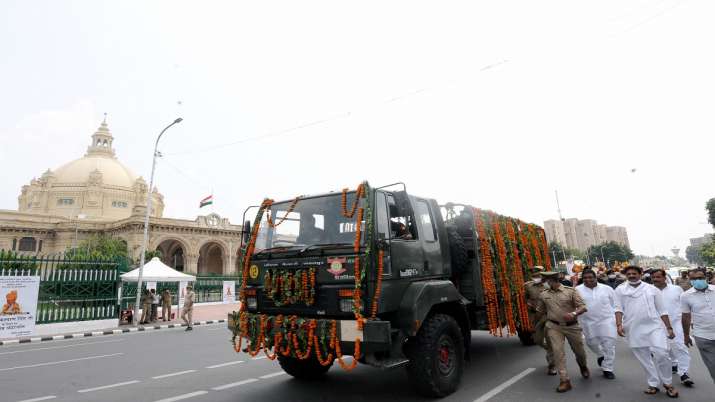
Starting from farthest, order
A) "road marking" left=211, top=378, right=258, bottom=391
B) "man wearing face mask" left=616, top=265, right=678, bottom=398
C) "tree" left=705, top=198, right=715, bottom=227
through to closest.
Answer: "tree" left=705, top=198, right=715, bottom=227 < "road marking" left=211, top=378, right=258, bottom=391 < "man wearing face mask" left=616, top=265, right=678, bottom=398

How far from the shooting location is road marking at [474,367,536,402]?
4.84m

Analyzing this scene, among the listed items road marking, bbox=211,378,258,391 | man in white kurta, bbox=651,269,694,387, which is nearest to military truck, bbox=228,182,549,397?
road marking, bbox=211,378,258,391

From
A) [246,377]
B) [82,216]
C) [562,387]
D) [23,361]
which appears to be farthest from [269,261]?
[82,216]

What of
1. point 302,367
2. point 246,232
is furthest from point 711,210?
point 246,232

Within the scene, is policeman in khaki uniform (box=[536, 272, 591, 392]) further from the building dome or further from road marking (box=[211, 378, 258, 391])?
the building dome

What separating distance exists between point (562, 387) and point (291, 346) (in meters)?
3.53

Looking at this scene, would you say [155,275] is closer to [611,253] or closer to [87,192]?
[87,192]

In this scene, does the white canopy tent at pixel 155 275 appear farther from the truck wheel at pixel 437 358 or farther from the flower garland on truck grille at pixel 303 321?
the truck wheel at pixel 437 358

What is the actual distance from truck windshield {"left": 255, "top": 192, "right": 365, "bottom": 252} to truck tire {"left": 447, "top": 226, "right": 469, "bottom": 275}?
2.17 m

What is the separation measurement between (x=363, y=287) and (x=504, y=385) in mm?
2693

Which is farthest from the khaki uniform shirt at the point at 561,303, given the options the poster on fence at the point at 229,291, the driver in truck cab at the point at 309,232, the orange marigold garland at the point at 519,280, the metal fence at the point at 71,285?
the poster on fence at the point at 229,291

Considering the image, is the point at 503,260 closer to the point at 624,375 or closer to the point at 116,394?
the point at 624,375

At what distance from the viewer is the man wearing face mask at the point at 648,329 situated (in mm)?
5022

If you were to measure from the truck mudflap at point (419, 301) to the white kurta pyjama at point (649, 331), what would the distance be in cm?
256
